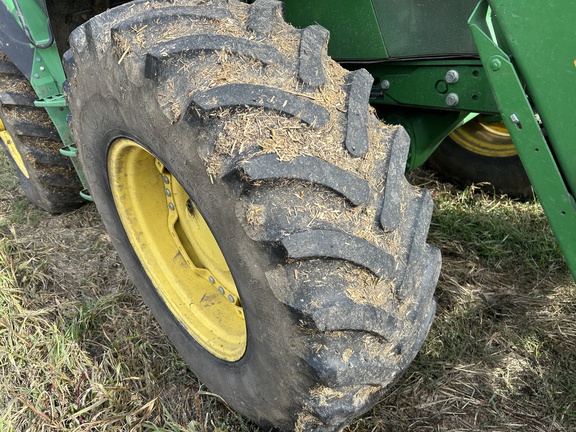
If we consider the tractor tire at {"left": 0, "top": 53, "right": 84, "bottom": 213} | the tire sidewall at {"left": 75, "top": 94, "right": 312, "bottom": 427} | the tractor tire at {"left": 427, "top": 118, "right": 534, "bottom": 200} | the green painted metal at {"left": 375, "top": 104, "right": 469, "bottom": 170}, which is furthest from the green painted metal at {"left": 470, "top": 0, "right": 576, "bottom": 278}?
the tractor tire at {"left": 0, "top": 53, "right": 84, "bottom": 213}

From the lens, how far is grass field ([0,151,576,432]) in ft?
6.74

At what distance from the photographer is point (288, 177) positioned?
1396mm

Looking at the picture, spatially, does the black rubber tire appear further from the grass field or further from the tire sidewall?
the grass field

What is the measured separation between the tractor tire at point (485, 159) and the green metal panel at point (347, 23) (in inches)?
45.9

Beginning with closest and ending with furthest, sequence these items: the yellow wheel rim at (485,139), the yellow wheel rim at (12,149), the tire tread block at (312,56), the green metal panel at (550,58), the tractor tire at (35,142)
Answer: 1. the green metal panel at (550,58)
2. the tire tread block at (312,56)
3. the tractor tire at (35,142)
4. the yellow wheel rim at (485,139)
5. the yellow wheel rim at (12,149)

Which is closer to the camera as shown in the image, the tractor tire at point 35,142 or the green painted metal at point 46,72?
the green painted metal at point 46,72

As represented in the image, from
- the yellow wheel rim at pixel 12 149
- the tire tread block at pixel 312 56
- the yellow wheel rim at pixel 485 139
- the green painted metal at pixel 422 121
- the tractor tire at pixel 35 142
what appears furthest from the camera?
the yellow wheel rim at pixel 12 149

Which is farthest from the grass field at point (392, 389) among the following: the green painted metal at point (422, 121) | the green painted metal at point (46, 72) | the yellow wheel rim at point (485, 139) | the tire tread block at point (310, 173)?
the tire tread block at point (310, 173)

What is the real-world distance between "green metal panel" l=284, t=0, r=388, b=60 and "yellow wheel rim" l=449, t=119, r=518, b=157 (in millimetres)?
1174

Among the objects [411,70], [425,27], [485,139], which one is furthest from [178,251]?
[485,139]

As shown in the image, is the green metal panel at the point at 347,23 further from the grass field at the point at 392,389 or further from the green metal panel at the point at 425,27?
the grass field at the point at 392,389

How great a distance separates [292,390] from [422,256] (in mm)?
476

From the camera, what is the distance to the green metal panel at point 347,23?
80.0 inches

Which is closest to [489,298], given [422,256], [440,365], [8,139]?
[440,365]
